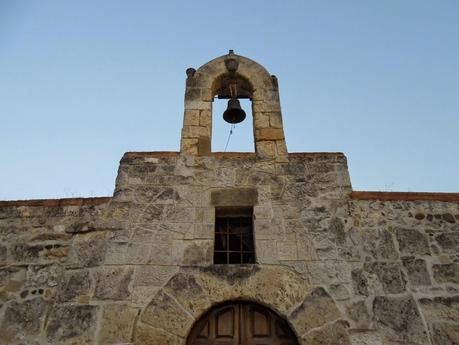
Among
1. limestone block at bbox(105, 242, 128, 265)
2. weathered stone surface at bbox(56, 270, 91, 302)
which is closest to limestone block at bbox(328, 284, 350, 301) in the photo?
limestone block at bbox(105, 242, 128, 265)

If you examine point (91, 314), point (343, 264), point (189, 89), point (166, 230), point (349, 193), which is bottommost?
point (91, 314)

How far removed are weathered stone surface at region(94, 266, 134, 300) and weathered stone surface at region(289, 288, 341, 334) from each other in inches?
63.6

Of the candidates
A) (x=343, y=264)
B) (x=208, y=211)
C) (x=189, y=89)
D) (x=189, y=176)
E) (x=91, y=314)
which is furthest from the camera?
(x=189, y=89)

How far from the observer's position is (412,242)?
416cm

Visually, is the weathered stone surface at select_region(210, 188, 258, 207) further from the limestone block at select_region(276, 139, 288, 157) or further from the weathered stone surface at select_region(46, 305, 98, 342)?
the weathered stone surface at select_region(46, 305, 98, 342)

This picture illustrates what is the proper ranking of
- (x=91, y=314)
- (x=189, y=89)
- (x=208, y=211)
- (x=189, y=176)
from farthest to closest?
(x=189, y=89), (x=189, y=176), (x=208, y=211), (x=91, y=314)

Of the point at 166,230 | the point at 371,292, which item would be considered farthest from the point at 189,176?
the point at 371,292

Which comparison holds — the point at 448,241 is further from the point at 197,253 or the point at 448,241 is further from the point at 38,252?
the point at 38,252

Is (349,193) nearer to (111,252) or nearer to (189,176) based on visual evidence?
(189,176)

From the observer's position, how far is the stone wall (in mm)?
3646

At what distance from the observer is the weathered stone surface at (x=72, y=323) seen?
361 centimetres

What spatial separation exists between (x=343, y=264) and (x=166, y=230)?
187cm

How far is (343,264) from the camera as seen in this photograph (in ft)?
13.0

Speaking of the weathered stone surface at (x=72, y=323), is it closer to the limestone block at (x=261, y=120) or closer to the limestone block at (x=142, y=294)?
the limestone block at (x=142, y=294)
